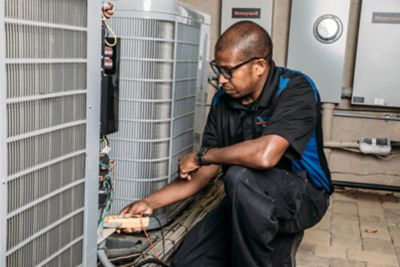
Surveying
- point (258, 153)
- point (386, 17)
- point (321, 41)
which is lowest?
point (258, 153)

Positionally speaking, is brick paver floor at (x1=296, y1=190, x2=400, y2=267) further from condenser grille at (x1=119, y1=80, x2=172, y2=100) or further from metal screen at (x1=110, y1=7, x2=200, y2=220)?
condenser grille at (x1=119, y1=80, x2=172, y2=100)

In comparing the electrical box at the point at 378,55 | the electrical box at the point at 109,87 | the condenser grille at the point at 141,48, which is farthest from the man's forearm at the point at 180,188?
the electrical box at the point at 378,55

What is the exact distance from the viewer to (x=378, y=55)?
11.3 ft

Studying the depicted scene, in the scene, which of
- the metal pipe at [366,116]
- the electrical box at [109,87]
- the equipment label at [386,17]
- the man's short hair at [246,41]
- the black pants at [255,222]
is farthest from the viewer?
the metal pipe at [366,116]

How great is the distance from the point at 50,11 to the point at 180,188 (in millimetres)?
1103

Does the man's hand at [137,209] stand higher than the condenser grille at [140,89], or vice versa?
the condenser grille at [140,89]

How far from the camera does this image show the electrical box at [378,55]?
3.38m

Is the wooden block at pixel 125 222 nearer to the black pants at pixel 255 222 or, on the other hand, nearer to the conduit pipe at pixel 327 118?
the black pants at pixel 255 222

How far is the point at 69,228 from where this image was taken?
1.40 metres

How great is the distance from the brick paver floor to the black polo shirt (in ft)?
1.76

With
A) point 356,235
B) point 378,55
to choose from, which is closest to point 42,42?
point 356,235

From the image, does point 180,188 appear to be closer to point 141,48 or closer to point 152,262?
point 152,262

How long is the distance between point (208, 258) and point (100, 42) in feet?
3.56

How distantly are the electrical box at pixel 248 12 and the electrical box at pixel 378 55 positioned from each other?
672mm
